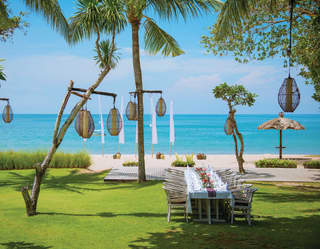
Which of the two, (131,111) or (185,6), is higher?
(185,6)

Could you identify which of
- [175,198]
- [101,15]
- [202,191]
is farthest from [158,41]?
[202,191]

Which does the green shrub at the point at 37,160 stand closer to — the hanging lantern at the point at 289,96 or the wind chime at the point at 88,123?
the wind chime at the point at 88,123

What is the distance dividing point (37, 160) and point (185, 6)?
8785 mm

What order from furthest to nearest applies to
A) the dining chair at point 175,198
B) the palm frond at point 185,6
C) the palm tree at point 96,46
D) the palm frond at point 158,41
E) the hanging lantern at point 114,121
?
the palm frond at point 158,41
the hanging lantern at point 114,121
the palm frond at point 185,6
the palm tree at point 96,46
the dining chair at point 175,198

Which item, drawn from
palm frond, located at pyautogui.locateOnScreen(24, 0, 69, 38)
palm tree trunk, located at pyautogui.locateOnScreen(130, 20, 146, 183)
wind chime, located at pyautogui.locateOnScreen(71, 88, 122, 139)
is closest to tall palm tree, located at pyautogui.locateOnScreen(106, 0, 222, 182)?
palm tree trunk, located at pyautogui.locateOnScreen(130, 20, 146, 183)

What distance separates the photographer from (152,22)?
10.9m

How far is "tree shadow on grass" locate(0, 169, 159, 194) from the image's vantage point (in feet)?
33.4

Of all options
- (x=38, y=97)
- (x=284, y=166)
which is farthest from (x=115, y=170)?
(x=38, y=97)

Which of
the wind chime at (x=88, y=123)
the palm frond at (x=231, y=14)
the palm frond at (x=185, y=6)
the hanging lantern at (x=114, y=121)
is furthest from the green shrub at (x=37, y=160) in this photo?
the palm frond at (x=231, y=14)

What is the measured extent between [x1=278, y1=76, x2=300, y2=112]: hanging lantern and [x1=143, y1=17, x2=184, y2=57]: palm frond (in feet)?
19.1

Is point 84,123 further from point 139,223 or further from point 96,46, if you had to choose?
point 139,223

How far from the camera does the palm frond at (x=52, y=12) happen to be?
7629 mm

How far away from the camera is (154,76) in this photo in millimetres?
87062

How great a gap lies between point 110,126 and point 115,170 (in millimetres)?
3683
